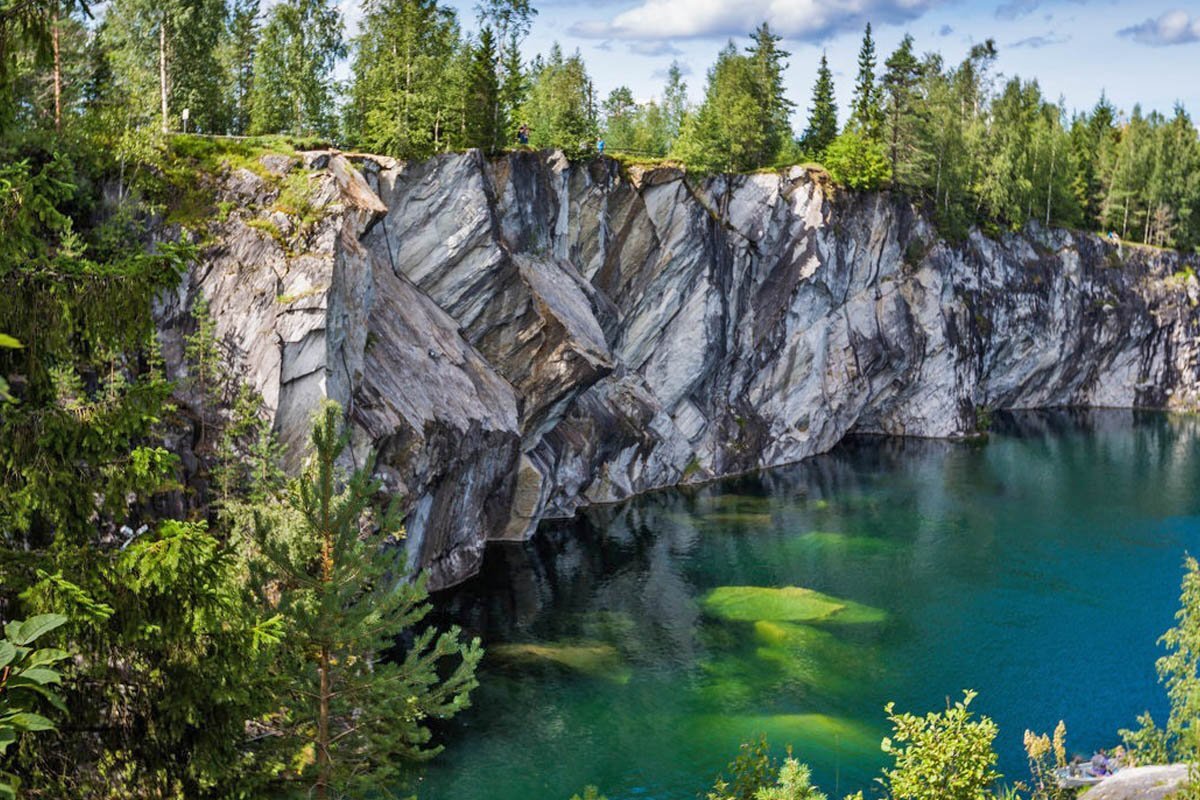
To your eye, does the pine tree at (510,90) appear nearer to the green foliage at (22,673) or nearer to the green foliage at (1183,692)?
the green foliage at (1183,692)

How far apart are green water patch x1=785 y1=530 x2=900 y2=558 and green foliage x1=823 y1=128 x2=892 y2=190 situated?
3743cm

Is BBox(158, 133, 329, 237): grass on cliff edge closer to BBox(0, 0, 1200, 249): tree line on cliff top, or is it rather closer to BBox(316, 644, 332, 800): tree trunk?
BBox(0, 0, 1200, 249): tree line on cliff top

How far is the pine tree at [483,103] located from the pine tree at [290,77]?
9.01m

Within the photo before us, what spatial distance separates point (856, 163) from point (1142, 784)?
72959mm

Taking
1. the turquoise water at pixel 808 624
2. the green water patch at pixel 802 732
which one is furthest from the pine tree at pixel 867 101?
the green water patch at pixel 802 732

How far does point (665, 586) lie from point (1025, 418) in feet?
228

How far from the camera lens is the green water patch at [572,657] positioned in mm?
40906

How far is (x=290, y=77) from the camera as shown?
58.0 m

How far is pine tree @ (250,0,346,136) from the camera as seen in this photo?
58469 millimetres

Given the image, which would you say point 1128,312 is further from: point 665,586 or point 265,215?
point 265,215

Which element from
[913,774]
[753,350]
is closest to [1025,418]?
[753,350]

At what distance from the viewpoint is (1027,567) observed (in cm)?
5531

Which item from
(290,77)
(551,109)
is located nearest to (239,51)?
(290,77)

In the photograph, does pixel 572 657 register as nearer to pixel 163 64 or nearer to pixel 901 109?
pixel 163 64
